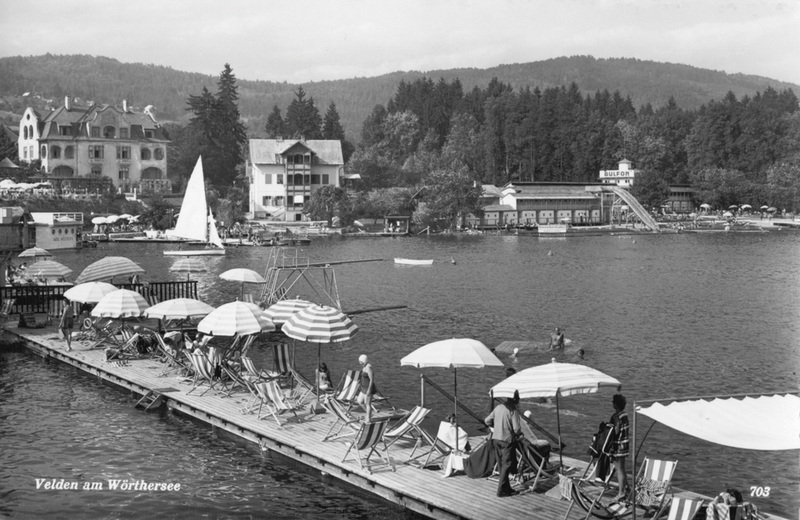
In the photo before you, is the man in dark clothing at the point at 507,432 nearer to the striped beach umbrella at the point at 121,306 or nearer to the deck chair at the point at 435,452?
the deck chair at the point at 435,452

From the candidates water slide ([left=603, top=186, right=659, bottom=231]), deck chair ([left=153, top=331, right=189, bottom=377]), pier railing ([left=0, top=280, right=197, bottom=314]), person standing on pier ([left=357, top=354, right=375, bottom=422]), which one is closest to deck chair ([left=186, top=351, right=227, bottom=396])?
deck chair ([left=153, top=331, right=189, bottom=377])

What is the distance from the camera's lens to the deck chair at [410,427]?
1922 centimetres

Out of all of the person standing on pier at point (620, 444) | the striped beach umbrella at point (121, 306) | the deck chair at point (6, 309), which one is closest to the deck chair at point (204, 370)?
the striped beach umbrella at point (121, 306)

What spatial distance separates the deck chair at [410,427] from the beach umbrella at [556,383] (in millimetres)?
1967

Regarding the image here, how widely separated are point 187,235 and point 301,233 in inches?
1777

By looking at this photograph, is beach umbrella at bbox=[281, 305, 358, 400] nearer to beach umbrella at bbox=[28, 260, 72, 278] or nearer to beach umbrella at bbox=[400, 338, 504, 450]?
beach umbrella at bbox=[400, 338, 504, 450]

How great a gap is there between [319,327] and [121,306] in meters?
10.0

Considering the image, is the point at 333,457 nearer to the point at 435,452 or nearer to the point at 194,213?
the point at 435,452

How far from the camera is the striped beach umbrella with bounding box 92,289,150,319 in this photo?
29875mm

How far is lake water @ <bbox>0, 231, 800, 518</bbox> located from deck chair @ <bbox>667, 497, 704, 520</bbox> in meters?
5.92

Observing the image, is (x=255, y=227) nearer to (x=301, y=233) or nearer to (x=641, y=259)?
(x=301, y=233)

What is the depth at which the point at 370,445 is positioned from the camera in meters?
18.8

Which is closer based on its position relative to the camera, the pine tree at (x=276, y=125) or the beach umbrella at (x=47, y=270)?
the beach umbrella at (x=47, y=270)

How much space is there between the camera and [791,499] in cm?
2025
